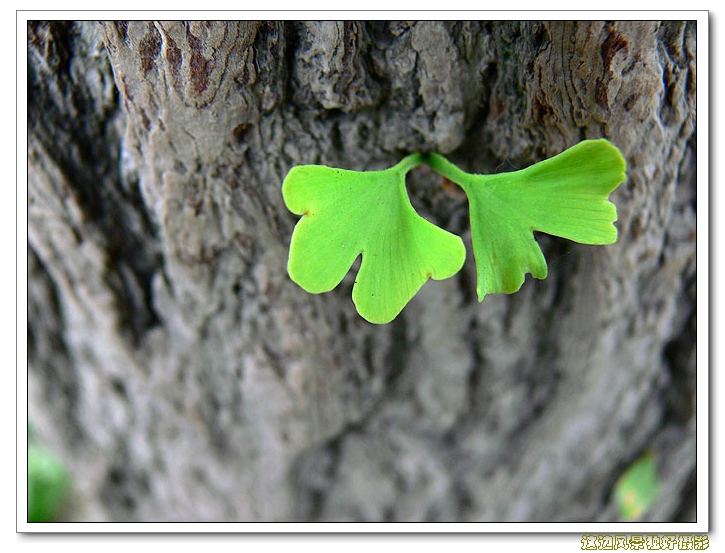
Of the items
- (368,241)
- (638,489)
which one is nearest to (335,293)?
(368,241)

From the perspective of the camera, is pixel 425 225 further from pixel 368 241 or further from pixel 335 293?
pixel 335 293

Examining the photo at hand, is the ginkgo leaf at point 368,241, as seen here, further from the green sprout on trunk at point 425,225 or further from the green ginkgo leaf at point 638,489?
the green ginkgo leaf at point 638,489

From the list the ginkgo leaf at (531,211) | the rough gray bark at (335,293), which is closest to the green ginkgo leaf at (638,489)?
the rough gray bark at (335,293)

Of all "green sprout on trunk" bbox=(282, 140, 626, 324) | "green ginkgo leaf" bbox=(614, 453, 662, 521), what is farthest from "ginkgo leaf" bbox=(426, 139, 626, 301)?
"green ginkgo leaf" bbox=(614, 453, 662, 521)

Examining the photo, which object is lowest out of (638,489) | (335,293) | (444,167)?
(638,489)
